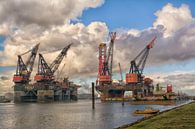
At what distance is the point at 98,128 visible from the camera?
75188 millimetres

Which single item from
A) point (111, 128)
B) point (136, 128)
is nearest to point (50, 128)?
point (111, 128)

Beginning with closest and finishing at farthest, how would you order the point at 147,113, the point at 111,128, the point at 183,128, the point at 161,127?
the point at 183,128 → the point at 161,127 → the point at 111,128 → the point at 147,113

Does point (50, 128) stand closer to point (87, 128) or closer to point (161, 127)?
point (87, 128)

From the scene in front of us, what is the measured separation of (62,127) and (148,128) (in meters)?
36.5

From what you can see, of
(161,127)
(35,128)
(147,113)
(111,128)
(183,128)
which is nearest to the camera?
(183,128)

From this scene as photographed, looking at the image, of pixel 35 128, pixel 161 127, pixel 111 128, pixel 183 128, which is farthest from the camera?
pixel 35 128

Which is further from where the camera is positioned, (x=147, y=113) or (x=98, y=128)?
(x=147, y=113)

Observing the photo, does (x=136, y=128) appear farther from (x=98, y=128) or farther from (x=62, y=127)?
(x=62, y=127)

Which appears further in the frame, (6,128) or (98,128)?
(6,128)

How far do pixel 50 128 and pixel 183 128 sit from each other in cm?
4136

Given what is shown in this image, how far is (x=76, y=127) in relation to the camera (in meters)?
80.8

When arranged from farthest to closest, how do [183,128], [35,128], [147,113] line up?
[147,113]
[35,128]
[183,128]

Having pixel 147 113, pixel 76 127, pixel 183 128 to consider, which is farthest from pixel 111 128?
pixel 147 113

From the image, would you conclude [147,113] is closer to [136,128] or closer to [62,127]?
[62,127]
